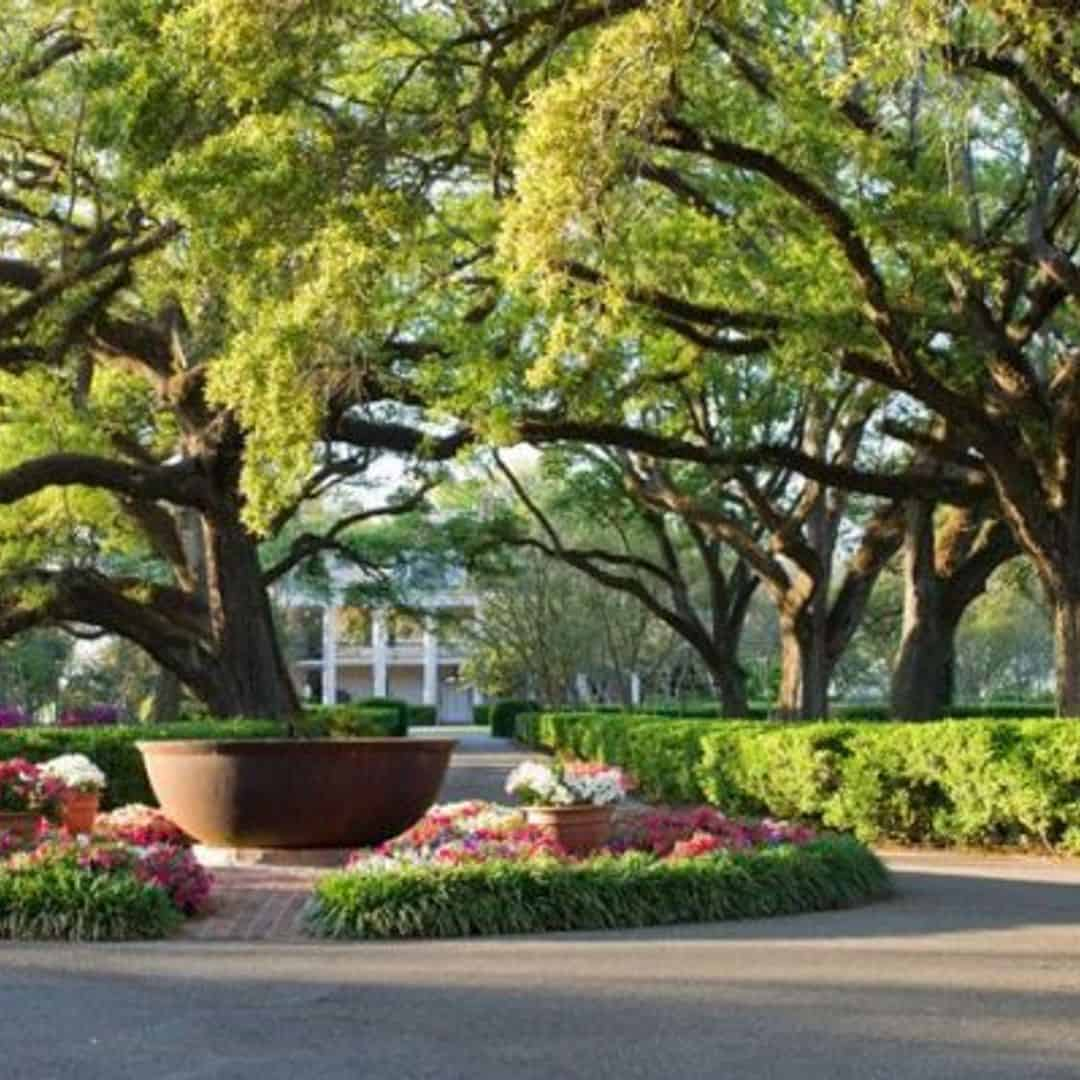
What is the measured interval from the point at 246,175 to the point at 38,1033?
25.9 ft

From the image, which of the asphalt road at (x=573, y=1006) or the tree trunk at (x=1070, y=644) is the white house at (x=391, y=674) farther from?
the asphalt road at (x=573, y=1006)

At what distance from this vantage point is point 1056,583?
18.2 meters

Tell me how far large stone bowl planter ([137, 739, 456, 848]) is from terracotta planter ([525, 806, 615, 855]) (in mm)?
1186

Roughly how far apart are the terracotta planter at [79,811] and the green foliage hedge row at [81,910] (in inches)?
136

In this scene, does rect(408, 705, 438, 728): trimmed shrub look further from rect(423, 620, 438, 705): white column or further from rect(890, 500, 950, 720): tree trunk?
rect(890, 500, 950, 720): tree trunk

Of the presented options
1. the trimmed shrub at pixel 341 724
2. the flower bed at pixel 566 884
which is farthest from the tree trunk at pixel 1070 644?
the trimmed shrub at pixel 341 724

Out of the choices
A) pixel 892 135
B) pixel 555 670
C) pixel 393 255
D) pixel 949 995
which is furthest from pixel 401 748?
pixel 555 670

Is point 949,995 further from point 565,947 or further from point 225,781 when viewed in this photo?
point 225,781

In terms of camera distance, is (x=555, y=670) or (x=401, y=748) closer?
(x=401, y=748)

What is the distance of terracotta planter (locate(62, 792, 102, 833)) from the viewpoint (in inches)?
569

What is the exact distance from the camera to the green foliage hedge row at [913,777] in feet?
51.0

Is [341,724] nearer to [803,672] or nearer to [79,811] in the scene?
[803,672]

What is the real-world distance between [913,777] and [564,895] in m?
6.71

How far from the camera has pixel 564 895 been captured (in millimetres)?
11047
